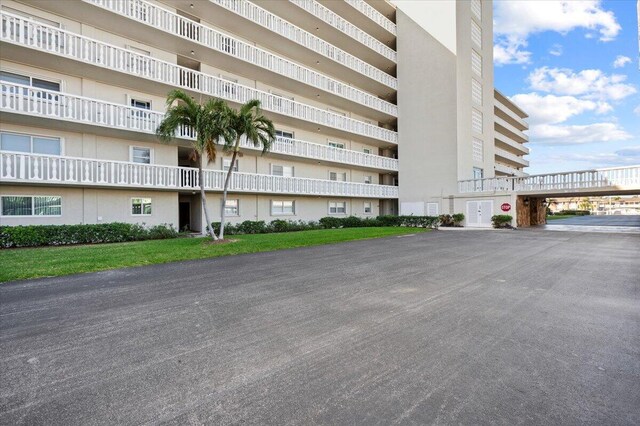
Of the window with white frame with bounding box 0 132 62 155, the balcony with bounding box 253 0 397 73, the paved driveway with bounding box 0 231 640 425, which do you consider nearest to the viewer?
the paved driveway with bounding box 0 231 640 425

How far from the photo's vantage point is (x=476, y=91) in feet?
93.5

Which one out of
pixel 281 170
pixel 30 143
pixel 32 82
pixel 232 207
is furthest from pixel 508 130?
pixel 30 143

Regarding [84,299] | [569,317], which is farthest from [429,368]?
[84,299]

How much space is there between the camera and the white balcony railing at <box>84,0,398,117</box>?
47.6 ft

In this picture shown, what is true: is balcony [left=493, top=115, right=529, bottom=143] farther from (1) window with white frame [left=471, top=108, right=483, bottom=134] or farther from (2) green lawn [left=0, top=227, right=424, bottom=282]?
(2) green lawn [left=0, top=227, right=424, bottom=282]

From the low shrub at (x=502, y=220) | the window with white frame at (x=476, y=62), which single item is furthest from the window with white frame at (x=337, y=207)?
the window with white frame at (x=476, y=62)

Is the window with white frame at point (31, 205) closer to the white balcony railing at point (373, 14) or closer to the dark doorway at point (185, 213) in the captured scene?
the dark doorway at point (185, 213)

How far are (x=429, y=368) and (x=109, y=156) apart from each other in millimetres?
17477

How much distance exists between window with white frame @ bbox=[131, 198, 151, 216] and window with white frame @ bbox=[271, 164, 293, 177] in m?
8.53

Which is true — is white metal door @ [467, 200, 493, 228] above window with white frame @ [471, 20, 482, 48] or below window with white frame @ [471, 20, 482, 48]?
below

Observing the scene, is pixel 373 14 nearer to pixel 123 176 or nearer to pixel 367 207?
pixel 367 207

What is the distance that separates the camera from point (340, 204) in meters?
27.0

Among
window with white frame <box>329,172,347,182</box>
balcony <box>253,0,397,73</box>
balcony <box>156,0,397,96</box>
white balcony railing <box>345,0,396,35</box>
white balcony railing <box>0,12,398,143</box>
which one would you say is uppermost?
white balcony railing <box>345,0,396,35</box>

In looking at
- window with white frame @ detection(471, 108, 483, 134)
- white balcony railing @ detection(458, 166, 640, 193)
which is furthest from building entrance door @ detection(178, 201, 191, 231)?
window with white frame @ detection(471, 108, 483, 134)
